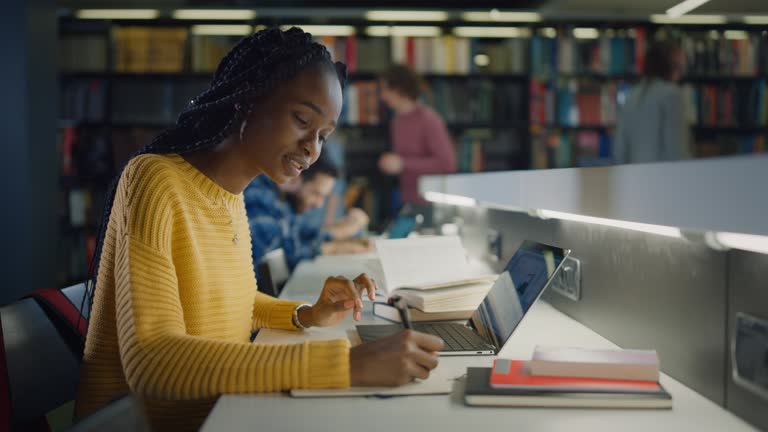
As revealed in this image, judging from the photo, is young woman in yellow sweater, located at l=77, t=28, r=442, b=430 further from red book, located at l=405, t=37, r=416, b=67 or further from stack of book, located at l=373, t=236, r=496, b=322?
red book, located at l=405, t=37, r=416, b=67

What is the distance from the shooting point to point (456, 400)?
0.85 m

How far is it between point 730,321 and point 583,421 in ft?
0.77

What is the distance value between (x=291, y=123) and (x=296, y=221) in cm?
197

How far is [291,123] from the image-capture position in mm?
1096

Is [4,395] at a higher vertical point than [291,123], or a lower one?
lower

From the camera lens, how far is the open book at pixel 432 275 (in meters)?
1.34

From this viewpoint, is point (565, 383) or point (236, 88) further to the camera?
point (236, 88)

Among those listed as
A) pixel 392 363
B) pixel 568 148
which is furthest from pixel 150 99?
pixel 392 363

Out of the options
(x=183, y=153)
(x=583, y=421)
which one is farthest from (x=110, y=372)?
(x=583, y=421)

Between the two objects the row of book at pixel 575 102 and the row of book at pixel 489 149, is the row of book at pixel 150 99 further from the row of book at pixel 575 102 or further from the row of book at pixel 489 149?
the row of book at pixel 575 102

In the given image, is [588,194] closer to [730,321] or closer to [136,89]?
[730,321]

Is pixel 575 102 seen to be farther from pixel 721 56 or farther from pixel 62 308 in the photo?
pixel 62 308

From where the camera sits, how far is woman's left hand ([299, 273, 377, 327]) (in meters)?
1.23

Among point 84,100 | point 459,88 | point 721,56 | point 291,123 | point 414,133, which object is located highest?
point 721,56
